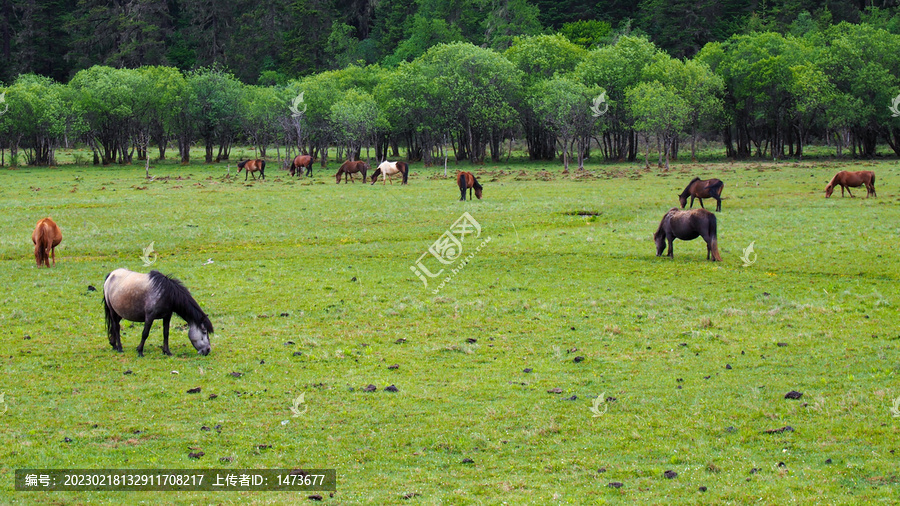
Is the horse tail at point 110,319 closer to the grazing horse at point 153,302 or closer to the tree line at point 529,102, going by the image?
the grazing horse at point 153,302

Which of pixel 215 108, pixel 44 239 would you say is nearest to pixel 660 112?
pixel 215 108

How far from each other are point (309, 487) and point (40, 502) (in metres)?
2.83

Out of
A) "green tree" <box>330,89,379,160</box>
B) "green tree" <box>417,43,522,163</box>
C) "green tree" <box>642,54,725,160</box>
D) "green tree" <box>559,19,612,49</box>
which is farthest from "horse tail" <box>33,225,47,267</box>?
"green tree" <box>559,19,612,49</box>

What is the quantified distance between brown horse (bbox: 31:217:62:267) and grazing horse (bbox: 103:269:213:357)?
10403 mm

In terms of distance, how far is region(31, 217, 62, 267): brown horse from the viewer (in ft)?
74.6

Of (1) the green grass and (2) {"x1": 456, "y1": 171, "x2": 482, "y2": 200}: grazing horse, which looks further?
(2) {"x1": 456, "y1": 171, "x2": 482, "y2": 200}: grazing horse

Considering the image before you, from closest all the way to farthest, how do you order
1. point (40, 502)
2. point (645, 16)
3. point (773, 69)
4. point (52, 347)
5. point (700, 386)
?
point (40, 502)
point (700, 386)
point (52, 347)
point (773, 69)
point (645, 16)

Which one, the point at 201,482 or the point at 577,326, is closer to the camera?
the point at 201,482

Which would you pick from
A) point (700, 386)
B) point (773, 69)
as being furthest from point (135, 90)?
point (700, 386)

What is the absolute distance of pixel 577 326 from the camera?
53.7 feet

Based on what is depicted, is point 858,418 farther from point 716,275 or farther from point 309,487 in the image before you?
point 716,275

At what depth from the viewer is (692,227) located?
22.9 meters

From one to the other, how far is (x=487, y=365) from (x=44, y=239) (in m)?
15.7

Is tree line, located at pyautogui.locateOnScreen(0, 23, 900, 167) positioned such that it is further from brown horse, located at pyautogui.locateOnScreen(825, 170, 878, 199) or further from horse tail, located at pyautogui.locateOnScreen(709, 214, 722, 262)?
horse tail, located at pyautogui.locateOnScreen(709, 214, 722, 262)
